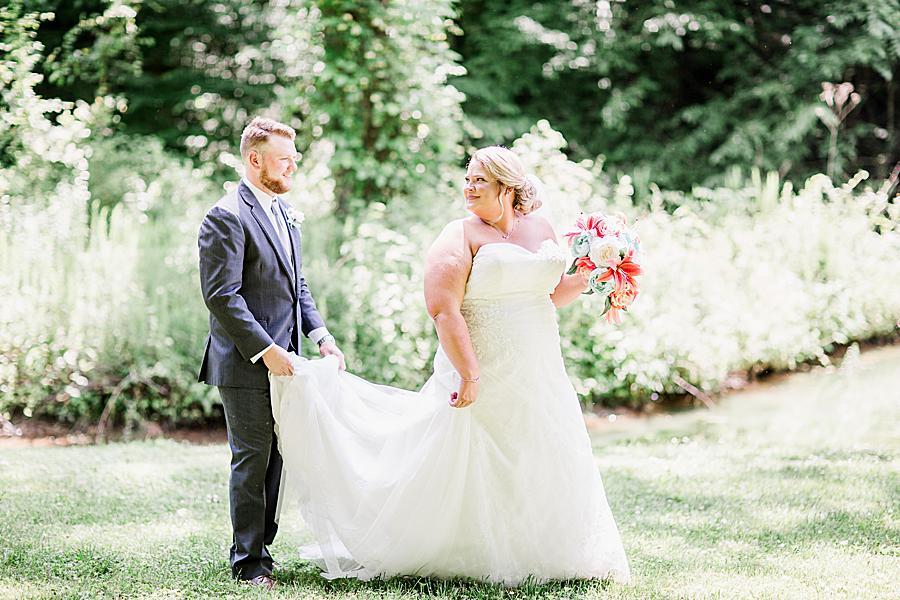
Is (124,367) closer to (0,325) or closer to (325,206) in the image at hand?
(0,325)

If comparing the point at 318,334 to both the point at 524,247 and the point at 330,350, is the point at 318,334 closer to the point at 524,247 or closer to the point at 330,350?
the point at 330,350

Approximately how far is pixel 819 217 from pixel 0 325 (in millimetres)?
7287

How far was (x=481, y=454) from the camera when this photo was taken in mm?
3543

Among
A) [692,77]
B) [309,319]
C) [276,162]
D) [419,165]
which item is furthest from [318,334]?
[692,77]

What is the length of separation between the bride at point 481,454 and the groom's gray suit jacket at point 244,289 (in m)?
0.18

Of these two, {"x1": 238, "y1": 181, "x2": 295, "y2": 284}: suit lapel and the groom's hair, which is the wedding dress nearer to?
{"x1": 238, "y1": 181, "x2": 295, "y2": 284}: suit lapel

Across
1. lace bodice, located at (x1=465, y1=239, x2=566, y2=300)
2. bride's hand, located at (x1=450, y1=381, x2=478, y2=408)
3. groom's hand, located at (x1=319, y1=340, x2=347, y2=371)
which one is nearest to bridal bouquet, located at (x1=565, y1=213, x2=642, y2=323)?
lace bodice, located at (x1=465, y1=239, x2=566, y2=300)

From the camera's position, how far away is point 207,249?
3.34 m

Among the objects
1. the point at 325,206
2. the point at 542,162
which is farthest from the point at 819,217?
the point at 325,206

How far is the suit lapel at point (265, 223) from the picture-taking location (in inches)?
137

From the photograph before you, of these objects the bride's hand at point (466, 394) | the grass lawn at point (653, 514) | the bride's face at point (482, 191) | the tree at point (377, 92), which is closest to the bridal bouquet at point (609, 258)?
the bride's face at point (482, 191)

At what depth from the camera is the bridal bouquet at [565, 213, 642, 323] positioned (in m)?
3.58

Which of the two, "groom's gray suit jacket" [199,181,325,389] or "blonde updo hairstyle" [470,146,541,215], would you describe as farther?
"blonde updo hairstyle" [470,146,541,215]

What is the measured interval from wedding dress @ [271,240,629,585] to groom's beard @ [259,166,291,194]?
0.70m
